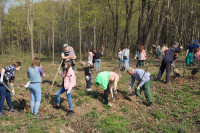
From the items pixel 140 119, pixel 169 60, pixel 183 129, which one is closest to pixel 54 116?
pixel 140 119

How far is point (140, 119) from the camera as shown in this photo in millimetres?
5898

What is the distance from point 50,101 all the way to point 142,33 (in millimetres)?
14550

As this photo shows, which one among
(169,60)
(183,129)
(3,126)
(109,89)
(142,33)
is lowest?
(183,129)

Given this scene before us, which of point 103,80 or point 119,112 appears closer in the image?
point 103,80

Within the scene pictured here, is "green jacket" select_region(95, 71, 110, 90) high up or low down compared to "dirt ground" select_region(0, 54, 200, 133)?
up

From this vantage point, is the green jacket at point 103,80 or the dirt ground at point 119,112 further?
the green jacket at point 103,80

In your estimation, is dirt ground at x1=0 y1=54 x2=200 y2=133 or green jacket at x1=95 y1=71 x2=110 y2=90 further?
green jacket at x1=95 y1=71 x2=110 y2=90

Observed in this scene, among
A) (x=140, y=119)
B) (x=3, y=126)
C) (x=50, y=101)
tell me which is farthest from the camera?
(x=50, y=101)

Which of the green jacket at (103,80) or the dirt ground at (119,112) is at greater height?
the green jacket at (103,80)

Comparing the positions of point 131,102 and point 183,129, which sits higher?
point 131,102

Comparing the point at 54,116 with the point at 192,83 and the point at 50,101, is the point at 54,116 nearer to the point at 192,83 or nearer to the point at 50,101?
the point at 50,101

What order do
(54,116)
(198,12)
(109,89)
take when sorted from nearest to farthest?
(54,116)
(109,89)
(198,12)

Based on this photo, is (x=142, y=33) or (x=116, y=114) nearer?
(x=116, y=114)

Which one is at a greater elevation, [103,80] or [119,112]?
[103,80]
